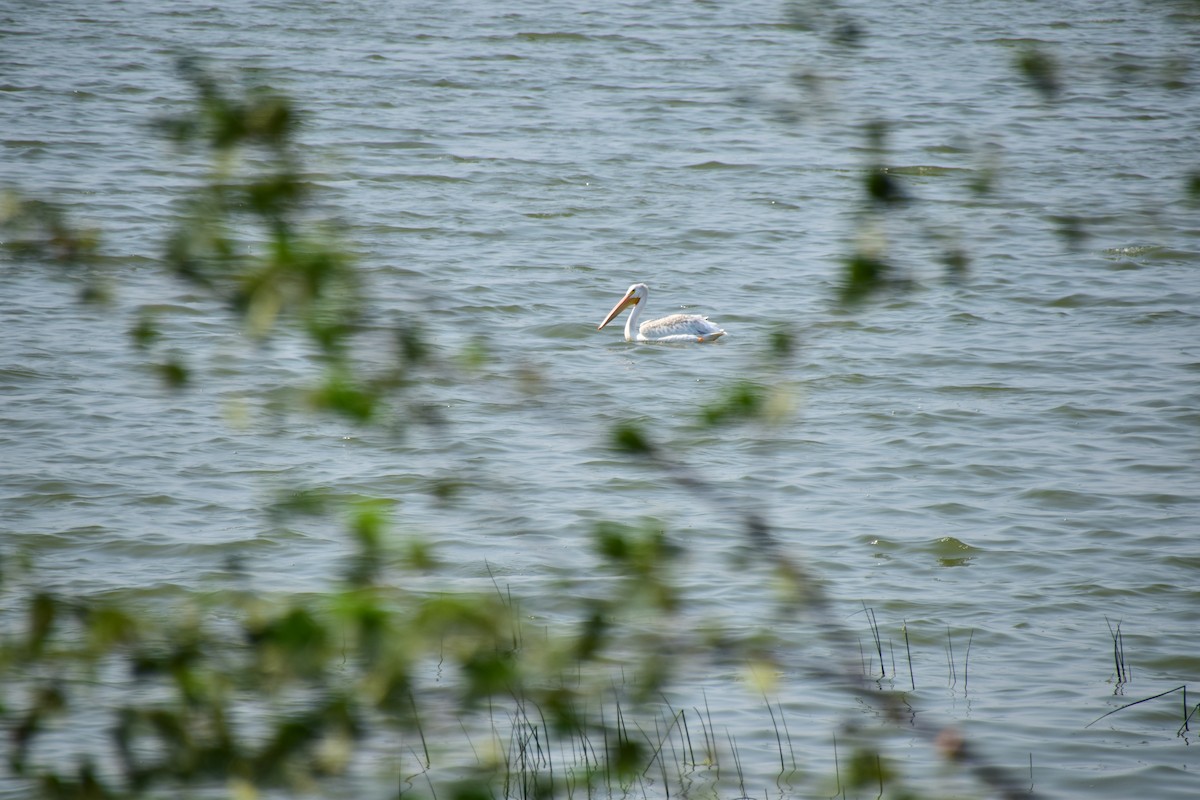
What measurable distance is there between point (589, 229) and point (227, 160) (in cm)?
1406

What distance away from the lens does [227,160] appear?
175cm

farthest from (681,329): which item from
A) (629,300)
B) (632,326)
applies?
(629,300)

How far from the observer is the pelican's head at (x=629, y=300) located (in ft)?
41.5

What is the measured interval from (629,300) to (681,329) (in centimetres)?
69

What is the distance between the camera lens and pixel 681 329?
486 inches

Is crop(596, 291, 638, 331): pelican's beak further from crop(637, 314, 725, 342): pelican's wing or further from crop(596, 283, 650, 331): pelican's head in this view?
crop(637, 314, 725, 342): pelican's wing

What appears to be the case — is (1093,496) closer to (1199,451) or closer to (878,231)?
(1199,451)

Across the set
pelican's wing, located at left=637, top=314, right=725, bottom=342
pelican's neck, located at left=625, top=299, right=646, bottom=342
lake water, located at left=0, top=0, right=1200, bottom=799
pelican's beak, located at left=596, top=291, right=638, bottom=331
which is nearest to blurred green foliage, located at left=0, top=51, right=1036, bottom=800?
lake water, located at left=0, top=0, right=1200, bottom=799

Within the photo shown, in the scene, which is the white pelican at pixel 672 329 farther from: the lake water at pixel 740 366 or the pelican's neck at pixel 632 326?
the lake water at pixel 740 366

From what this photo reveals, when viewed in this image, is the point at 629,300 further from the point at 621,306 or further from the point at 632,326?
the point at 632,326

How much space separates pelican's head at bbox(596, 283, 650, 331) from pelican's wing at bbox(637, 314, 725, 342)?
14.8 inches

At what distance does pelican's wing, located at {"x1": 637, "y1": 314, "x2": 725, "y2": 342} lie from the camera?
Result: 12273 millimetres

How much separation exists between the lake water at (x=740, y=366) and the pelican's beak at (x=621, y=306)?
0.71 feet

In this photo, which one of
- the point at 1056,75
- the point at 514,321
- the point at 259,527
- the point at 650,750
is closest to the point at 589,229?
the point at 514,321
